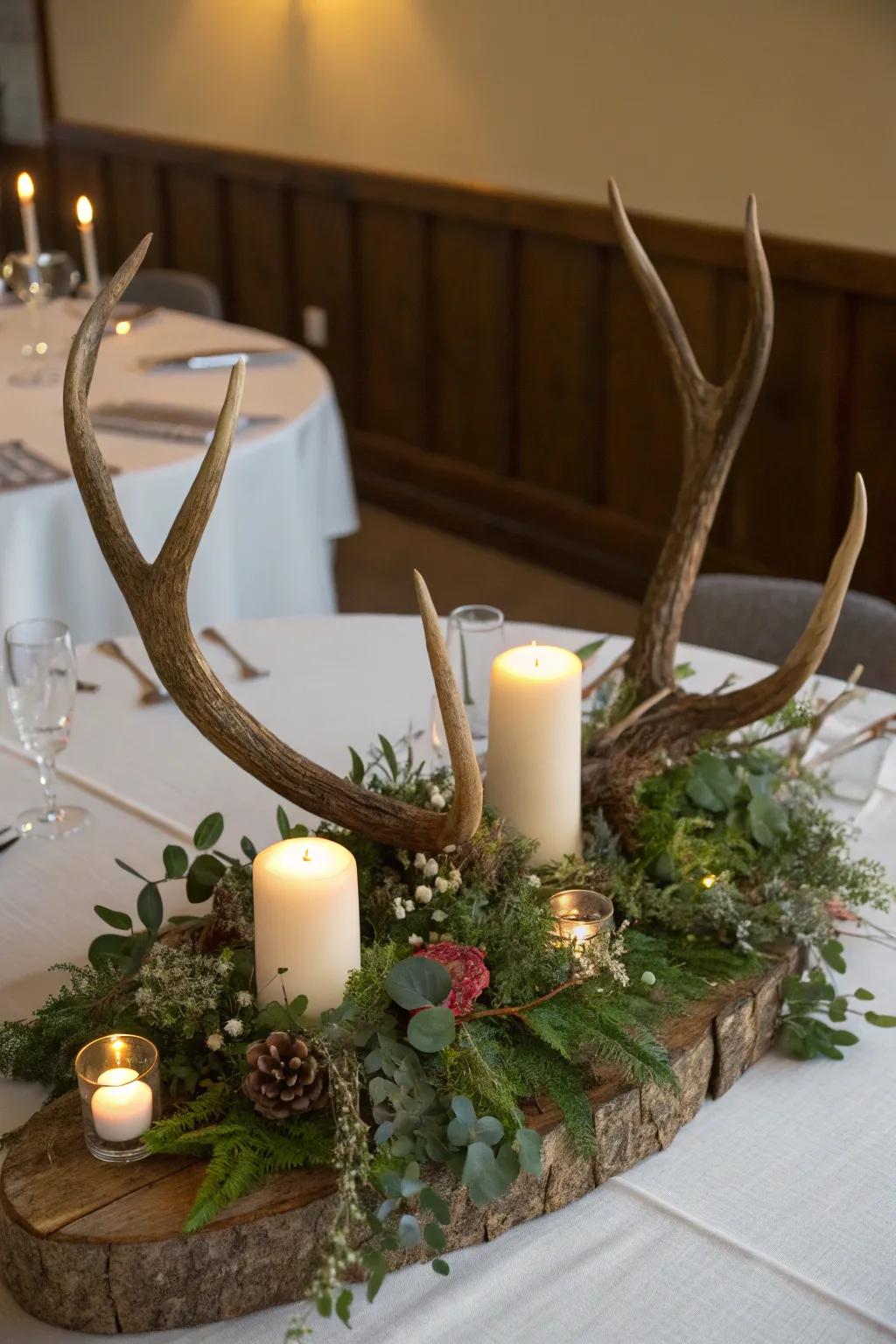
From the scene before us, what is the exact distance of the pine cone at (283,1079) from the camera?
0.86 meters

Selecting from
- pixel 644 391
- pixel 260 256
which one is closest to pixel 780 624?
pixel 644 391

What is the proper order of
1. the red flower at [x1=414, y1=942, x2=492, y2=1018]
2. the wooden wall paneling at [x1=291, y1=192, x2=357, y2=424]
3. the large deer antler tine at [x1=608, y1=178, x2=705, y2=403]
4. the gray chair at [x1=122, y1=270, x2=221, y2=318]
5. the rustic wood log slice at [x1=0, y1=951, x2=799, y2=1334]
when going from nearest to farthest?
1. the rustic wood log slice at [x1=0, y1=951, x2=799, y2=1334]
2. the red flower at [x1=414, y1=942, x2=492, y2=1018]
3. the large deer antler tine at [x1=608, y1=178, x2=705, y2=403]
4. the gray chair at [x1=122, y1=270, x2=221, y2=318]
5. the wooden wall paneling at [x1=291, y1=192, x2=357, y2=424]

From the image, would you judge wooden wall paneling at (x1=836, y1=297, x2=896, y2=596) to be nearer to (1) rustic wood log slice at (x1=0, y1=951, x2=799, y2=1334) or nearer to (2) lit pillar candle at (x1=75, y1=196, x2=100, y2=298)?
(2) lit pillar candle at (x1=75, y1=196, x2=100, y2=298)

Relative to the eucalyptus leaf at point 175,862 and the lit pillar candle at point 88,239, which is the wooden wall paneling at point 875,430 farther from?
the eucalyptus leaf at point 175,862

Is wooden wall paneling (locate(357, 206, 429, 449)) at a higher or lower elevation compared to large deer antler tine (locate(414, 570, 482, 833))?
lower

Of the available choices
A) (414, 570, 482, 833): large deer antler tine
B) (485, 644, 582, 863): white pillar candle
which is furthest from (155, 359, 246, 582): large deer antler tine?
(485, 644, 582, 863): white pillar candle

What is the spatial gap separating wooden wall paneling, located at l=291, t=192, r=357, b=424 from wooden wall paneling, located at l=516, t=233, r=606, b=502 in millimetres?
682

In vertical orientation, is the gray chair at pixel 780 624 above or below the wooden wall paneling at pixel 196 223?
above

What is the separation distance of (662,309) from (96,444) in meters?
0.55

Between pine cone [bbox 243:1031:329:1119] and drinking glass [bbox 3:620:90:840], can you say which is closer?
pine cone [bbox 243:1031:329:1119]

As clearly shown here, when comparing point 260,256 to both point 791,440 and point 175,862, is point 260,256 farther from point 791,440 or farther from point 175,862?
point 175,862

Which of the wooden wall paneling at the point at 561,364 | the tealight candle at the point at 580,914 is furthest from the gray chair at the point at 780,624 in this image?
the wooden wall paneling at the point at 561,364

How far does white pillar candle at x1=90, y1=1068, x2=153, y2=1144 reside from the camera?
84 cm

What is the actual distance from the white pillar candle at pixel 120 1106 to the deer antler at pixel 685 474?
22.2 inches
